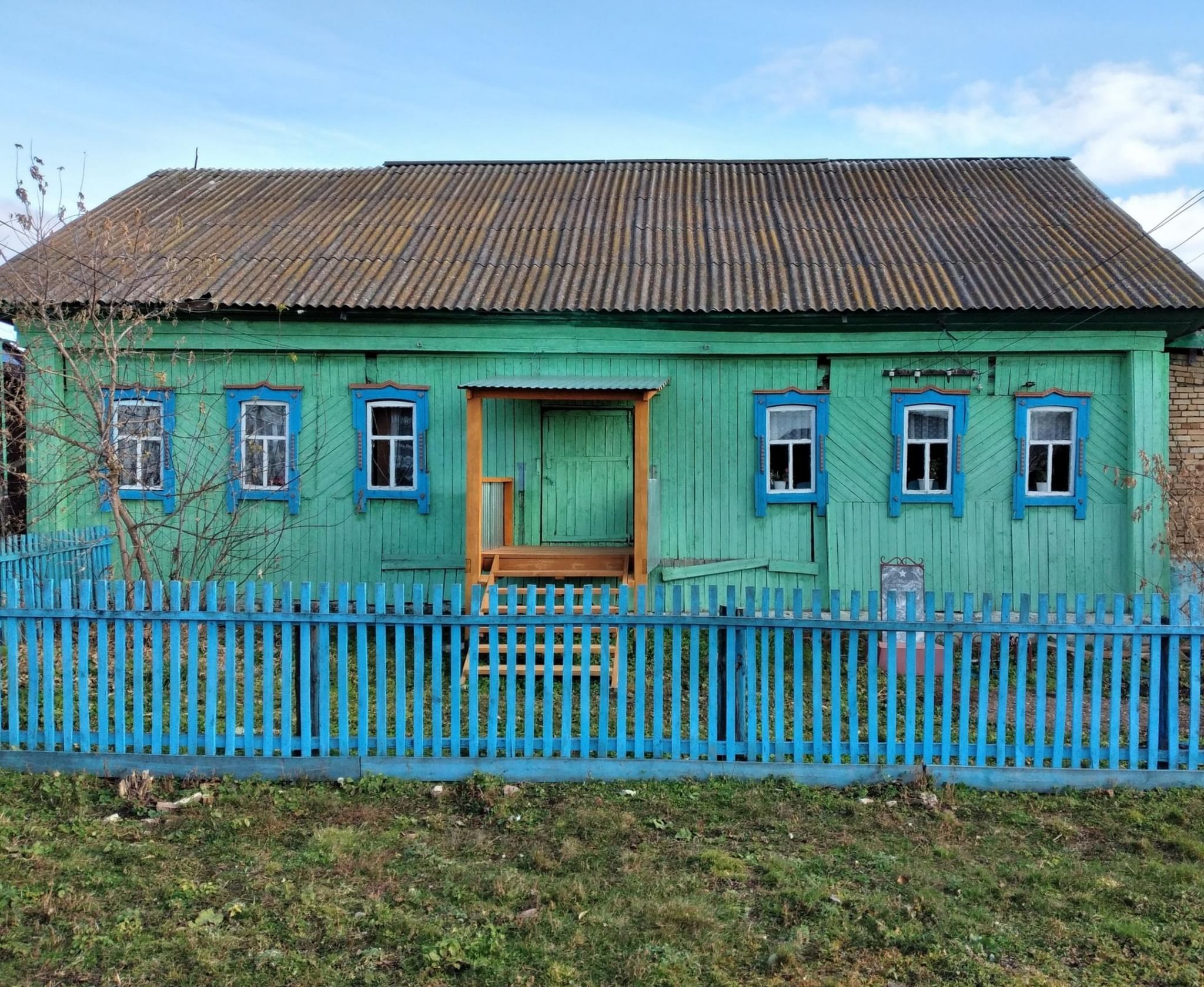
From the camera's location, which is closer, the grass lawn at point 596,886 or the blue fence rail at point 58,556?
the grass lawn at point 596,886

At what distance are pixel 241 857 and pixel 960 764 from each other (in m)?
3.99

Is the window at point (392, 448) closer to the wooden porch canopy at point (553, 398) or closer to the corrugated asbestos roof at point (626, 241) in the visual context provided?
the corrugated asbestos roof at point (626, 241)

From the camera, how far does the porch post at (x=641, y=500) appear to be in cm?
848

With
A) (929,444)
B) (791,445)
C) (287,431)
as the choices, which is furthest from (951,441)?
(287,431)

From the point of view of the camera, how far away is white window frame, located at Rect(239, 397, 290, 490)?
34.9 feet

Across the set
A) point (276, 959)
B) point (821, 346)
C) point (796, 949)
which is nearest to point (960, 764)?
point (796, 949)

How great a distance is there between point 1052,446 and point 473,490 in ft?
22.6

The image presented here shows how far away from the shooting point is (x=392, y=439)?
10.7 meters

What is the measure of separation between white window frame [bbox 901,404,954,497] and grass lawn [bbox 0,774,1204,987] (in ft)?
18.9

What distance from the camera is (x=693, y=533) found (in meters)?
10.6

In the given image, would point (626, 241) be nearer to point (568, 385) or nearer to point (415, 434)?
point (568, 385)

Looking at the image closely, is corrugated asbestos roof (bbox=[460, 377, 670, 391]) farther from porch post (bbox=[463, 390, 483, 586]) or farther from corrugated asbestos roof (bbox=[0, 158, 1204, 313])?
corrugated asbestos roof (bbox=[0, 158, 1204, 313])

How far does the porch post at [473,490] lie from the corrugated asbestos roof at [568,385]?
228 mm

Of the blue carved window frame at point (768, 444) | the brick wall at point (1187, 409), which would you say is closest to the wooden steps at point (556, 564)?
the blue carved window frame at point (768, 444)
